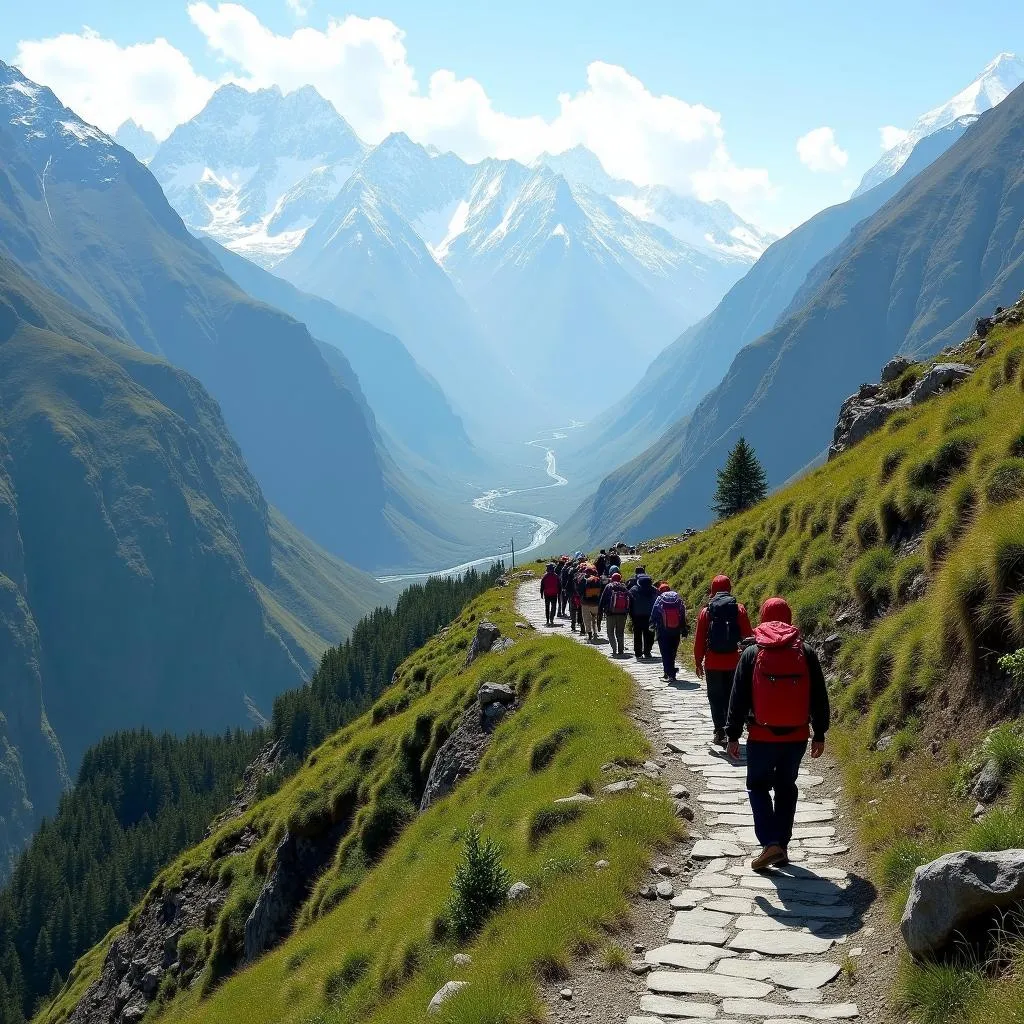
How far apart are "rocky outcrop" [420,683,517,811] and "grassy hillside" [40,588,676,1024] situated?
0.90m

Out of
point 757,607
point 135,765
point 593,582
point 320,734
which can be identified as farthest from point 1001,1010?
point 135,765

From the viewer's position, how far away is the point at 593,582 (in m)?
35.8

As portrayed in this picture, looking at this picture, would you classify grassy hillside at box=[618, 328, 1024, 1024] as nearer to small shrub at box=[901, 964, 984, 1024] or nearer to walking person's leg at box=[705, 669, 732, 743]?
small shrub at box=[901, 964, 984, 1024]

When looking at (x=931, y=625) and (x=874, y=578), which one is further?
(x=874, y=578)

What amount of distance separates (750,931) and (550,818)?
4.79 meters

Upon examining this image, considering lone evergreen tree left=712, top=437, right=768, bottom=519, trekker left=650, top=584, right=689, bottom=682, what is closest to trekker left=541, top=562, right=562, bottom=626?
trekker left=650, top=584, right=689, bottom=682

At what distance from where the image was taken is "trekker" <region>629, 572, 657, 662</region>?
28.8 m

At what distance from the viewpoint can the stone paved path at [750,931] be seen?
28.9 ft

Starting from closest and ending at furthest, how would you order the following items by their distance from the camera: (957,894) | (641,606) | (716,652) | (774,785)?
(957,894)
(774,785)
(716,652)
(641,606)

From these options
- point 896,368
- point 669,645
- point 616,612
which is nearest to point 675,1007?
point 669,645

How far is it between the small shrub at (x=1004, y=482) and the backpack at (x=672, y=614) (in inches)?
420

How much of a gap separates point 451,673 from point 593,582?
8.89 metres

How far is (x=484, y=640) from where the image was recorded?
38250 mm

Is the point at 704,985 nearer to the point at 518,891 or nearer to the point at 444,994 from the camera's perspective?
the point at 444,994
